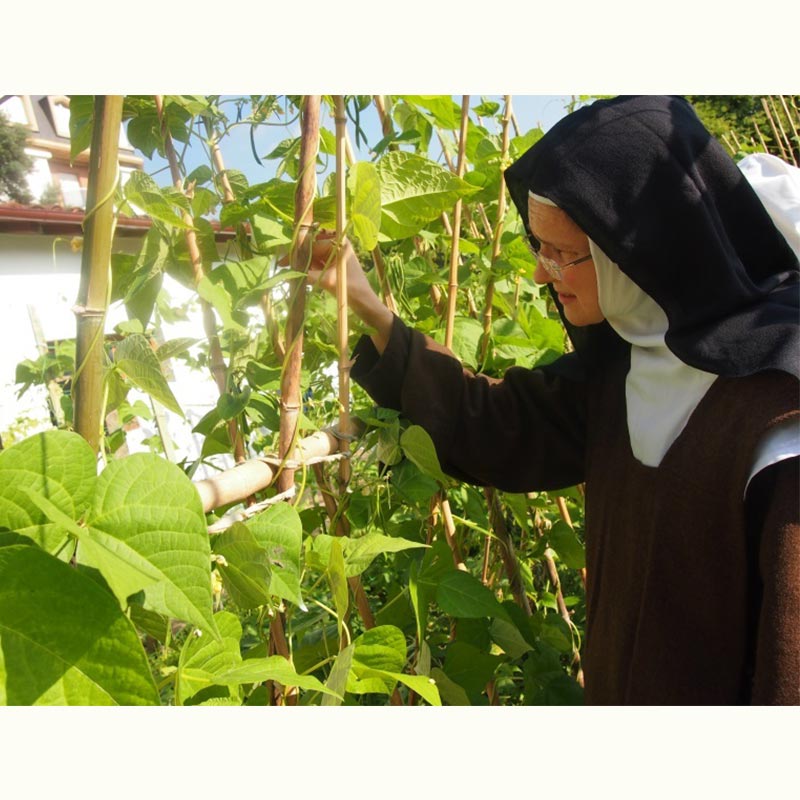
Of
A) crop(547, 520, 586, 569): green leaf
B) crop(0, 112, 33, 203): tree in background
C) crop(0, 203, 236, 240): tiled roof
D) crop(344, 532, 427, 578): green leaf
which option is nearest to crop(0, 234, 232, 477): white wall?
crop(0, 203, 236, 240): tiled roof

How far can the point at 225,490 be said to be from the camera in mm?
653

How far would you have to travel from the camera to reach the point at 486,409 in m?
1.14

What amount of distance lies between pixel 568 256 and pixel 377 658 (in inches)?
23.0

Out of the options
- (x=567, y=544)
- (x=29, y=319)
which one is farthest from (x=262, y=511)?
(x=29, y=319)

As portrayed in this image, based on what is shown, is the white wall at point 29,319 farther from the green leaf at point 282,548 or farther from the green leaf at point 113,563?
the green leaf at point 113,563

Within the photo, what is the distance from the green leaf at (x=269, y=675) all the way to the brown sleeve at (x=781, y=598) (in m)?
0.46

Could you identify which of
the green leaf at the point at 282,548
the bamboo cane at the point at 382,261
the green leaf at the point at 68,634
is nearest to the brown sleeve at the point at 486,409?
the bamboo cane at the point at 382,261

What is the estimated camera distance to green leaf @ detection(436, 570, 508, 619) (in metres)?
0.92

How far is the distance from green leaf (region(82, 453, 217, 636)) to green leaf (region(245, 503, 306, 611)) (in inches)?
7.8

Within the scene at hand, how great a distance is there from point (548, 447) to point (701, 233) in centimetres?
47

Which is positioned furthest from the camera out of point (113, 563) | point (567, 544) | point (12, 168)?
point (12, 168)

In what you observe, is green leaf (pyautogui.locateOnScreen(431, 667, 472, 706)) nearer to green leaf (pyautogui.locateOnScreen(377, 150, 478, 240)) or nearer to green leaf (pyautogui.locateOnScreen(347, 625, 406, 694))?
green leaf (pyautogui.locateOnScreen(347, 625, 406, 694))

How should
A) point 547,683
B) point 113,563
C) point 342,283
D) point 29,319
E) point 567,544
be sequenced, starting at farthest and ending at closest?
point 29,319
point 567,544
point 547,683
point 342,283
point 113,563

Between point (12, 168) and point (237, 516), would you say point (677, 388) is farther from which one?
point (12, 168)
